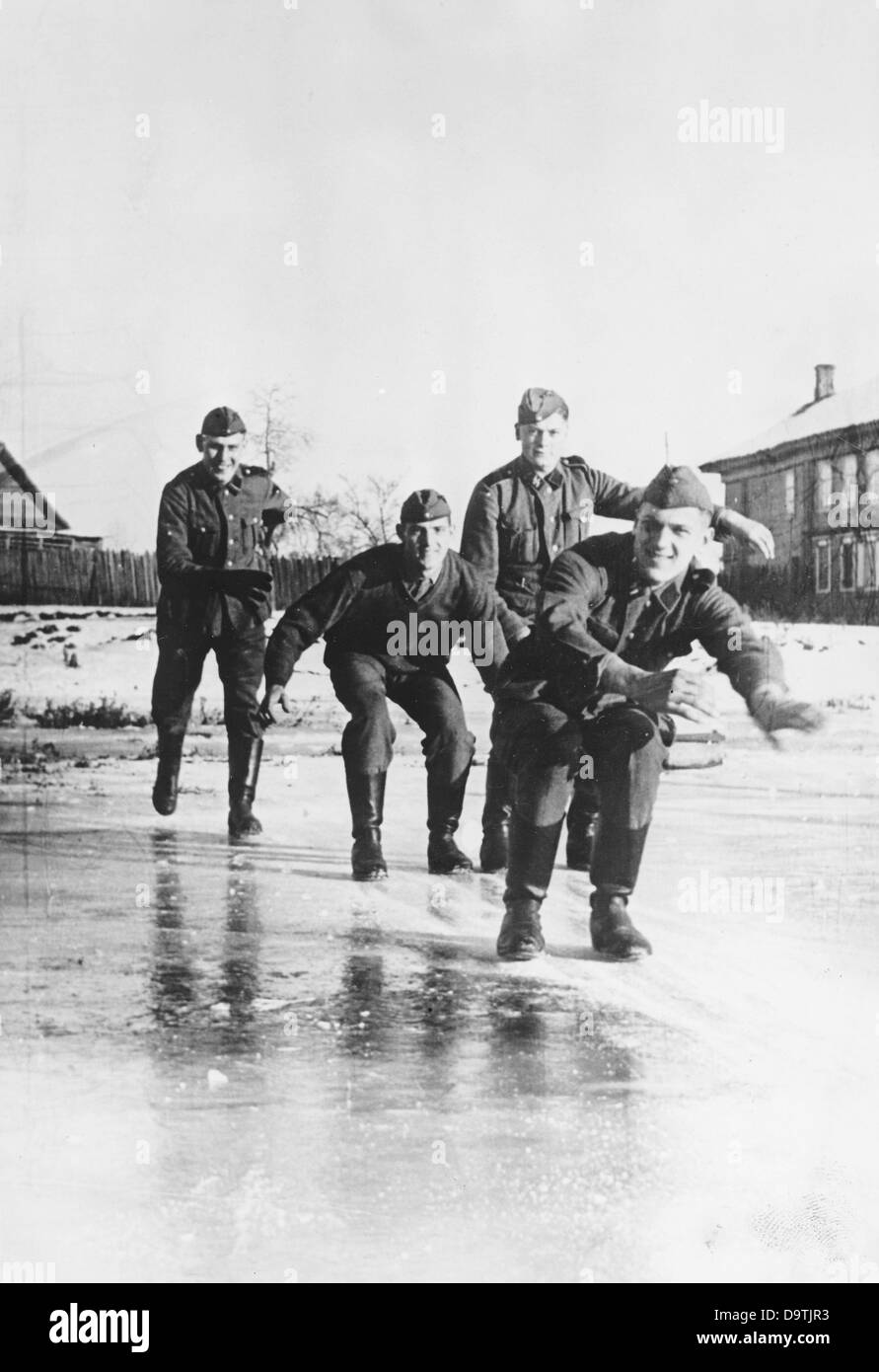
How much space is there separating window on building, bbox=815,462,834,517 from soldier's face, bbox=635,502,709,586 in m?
0.35

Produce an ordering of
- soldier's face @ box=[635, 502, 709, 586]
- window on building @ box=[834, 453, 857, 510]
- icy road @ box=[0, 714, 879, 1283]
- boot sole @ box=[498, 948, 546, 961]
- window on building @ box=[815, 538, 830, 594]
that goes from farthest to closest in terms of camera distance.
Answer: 1. window on building @ box=[834, 453, 857, 510]
2. window on building @ box=[815, 538, 830, 594]
3. soldier's face @ box=[635, 502, 709, 586]
4. boot sole @ box=[498, 948, 546, 961]
5. icy road @ box=[0, 714, 879, 1283]

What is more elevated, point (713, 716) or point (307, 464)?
point (307, 464)

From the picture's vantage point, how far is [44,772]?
3.42 m

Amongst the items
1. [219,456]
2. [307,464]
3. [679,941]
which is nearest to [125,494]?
[219,456]

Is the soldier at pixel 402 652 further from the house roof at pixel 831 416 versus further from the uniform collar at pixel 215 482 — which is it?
the house roof at pixel 831 416

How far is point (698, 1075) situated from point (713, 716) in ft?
2.84

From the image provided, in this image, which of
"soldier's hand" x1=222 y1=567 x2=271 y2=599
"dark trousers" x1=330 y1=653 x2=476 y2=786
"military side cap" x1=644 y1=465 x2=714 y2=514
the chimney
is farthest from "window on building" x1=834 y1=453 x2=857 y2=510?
"soldier's hand" x1=222 y1=567 x2=271 y2=599

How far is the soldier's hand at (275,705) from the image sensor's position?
336 cm

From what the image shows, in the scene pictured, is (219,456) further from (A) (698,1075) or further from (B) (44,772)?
(A) (698,1075)

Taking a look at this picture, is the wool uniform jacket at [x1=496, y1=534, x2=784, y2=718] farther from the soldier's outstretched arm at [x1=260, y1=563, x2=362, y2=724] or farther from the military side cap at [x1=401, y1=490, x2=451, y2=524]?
the soldier's outstretched arm at [x1=260, y1=563, x2=362, y2=724]

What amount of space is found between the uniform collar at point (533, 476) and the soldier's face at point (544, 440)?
0.4 inches

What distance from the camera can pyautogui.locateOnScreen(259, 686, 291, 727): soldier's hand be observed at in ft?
11.0

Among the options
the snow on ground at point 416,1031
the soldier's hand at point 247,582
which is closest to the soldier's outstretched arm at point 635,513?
the snow on ground at point 416,1031

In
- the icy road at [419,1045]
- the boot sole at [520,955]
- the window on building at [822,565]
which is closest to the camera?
the icy road at [419,1045]
